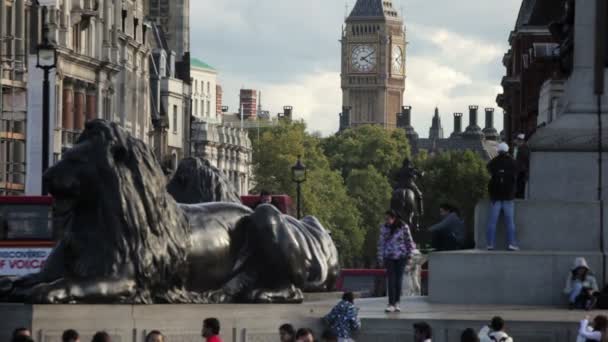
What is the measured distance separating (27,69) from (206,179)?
4632cm

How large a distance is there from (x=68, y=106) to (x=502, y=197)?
62.1 m

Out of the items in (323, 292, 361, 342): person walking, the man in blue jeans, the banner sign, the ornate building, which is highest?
the ornate building

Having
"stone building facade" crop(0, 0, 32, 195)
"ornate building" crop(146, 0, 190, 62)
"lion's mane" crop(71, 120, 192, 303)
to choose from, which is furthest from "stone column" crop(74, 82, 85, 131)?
"lion's mane" crop(71, 120, 192, 303)

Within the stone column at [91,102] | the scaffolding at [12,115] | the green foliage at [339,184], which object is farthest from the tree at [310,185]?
the scaffolding at [12,115]

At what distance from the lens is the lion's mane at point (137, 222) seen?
26.0 metres

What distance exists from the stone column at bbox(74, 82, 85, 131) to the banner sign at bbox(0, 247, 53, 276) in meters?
42.2

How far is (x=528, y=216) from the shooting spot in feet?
101

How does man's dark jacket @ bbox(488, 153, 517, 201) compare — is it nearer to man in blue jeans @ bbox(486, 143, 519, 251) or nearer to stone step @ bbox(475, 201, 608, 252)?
man in blue jeans @ bbox(486, 143, 519, 251)

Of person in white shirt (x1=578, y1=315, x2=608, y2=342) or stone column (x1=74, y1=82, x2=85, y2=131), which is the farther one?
stone column (x1=74, y1=82, x2=85, y2=131)

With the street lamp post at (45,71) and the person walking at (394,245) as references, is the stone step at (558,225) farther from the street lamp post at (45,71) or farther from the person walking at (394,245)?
the street lamp post at (45,71)

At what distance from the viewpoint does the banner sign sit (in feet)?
161

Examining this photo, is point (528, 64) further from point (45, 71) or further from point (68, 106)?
point (45, 71)

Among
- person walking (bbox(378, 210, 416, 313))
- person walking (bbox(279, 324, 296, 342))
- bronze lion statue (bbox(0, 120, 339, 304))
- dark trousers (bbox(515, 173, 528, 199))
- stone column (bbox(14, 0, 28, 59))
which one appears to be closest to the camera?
person walking (bbox(279, 324, 296, 342))

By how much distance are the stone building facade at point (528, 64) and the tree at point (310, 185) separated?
3195cm
